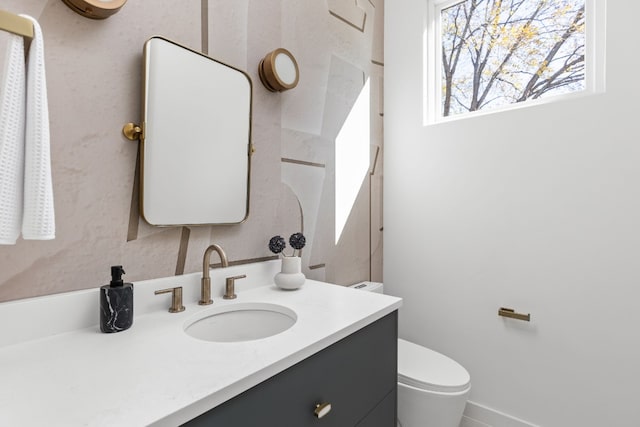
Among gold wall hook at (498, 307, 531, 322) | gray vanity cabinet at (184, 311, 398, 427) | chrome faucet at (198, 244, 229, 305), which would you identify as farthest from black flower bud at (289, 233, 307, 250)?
gold wall hook at (498, 307, 531, 322)

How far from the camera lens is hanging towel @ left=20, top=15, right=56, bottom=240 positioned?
25.9 inches

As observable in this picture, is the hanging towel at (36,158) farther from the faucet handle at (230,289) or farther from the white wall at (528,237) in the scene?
the white wall at (528,237)

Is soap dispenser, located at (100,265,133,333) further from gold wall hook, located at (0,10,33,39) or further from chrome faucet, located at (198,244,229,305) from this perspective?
gold wall hook, located at (0,10,33,39)

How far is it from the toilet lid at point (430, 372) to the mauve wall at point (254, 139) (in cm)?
51

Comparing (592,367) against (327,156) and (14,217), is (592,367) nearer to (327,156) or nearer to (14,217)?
(327,156)

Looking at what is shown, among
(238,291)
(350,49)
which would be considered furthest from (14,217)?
(350,49)

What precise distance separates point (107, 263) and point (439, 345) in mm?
1702

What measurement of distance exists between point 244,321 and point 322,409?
0.42m

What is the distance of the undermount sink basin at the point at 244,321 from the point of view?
1.05m

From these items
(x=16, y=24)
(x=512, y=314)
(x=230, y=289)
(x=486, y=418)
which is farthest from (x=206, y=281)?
(x=486, y=418)

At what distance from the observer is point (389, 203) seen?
82.5 inches

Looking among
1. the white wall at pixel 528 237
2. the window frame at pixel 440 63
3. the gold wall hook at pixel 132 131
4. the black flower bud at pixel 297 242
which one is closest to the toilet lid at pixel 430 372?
the white wall at pixel 528 237

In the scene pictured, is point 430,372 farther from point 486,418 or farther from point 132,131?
point 132,131

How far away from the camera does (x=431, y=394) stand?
4.31 ft
